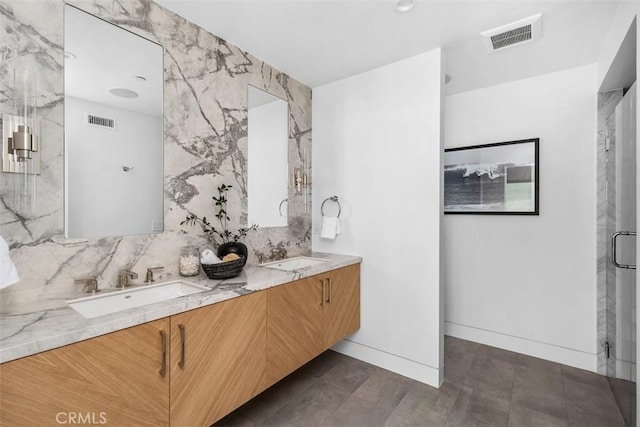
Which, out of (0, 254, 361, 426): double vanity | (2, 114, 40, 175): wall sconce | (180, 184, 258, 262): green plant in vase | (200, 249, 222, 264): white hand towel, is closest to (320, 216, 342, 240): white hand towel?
(0, 254, 361, 426): double vanity

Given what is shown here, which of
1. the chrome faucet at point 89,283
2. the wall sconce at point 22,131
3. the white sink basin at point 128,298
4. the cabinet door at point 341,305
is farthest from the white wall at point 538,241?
the wall sconce at point 22,131

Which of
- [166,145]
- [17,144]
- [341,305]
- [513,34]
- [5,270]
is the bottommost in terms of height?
[341,305]

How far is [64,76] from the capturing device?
150 centimetres

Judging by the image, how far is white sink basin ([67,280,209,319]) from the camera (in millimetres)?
1433

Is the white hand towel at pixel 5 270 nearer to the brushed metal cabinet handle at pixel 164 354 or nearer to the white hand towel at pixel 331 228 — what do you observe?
the brushed metal cabinet handle at pixel 164 354

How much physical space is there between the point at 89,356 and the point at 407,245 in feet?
6.79

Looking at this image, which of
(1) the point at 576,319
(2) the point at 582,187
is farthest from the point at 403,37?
(1) the point at 576,319

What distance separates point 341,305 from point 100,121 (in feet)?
6.59

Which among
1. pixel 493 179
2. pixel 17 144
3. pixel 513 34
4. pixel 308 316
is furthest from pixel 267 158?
pixel 493 179

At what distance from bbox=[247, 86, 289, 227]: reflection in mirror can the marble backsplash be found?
0.07 metres

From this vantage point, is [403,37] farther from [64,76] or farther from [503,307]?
[503,307]

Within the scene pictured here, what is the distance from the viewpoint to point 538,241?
2.75m

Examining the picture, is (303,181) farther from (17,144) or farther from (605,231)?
(605,231)

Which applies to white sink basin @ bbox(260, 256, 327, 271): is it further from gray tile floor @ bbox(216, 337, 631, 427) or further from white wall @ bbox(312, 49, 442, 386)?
gray tile floor @ bbox(216, 337, 631, 427)
